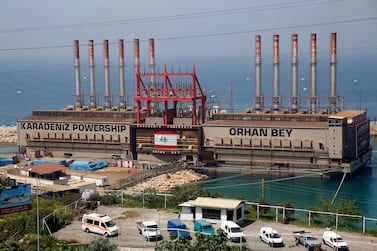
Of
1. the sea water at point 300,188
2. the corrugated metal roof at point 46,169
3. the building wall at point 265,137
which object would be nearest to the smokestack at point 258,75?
the building wall at point 265,137

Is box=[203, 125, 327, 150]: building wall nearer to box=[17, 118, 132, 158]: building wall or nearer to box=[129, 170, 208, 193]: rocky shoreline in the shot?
box=[129, 170, 208, 193]: rocky shoreline

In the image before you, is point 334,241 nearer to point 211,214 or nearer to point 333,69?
point 211,214

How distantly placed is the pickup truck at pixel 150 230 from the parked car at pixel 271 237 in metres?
2.18

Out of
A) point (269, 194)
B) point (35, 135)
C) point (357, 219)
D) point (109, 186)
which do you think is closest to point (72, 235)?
point (357, 219)

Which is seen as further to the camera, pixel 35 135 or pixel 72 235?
pixel 35 135

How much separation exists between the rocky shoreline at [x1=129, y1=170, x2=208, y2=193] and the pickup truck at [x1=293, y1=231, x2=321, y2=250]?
9.32 m

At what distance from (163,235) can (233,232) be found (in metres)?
1.56

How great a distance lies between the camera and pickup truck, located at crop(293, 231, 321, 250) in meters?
12.6

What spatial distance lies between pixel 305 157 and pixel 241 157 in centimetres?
282

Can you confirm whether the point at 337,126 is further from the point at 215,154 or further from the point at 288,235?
the point at 288,235

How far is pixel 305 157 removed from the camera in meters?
26.4

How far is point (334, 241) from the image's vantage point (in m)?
12.7

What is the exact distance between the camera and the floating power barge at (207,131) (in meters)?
26.3

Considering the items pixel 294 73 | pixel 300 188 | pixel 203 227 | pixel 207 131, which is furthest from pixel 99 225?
pixel 294 73
